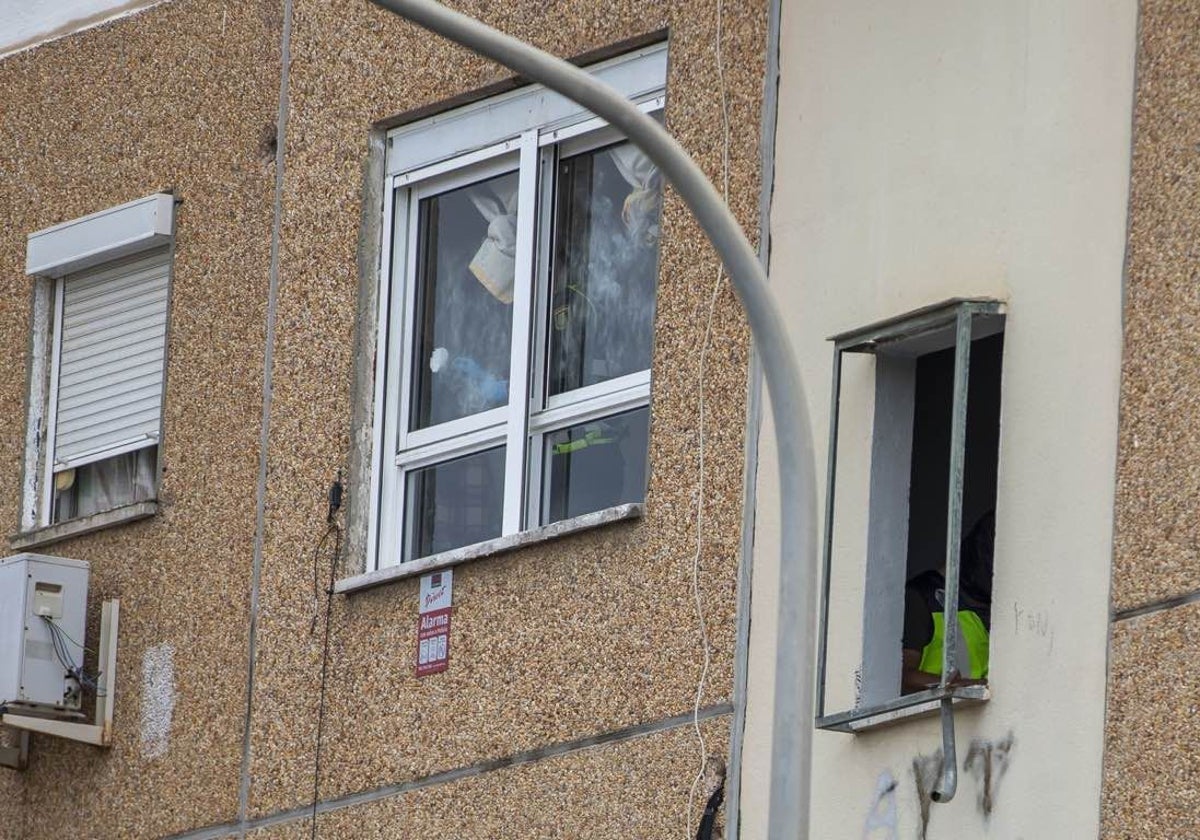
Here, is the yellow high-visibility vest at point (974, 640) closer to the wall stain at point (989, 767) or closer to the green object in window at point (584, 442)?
the wall stain at point (989, 767)

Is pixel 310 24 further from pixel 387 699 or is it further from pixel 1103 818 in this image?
pixel 1103 818

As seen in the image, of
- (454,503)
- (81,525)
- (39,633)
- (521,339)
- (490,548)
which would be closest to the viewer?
(490,548)

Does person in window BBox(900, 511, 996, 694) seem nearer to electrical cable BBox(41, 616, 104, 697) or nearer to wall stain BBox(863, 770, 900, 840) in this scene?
wall stain BBox(863, 770, 900, 840)

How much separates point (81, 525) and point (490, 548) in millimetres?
2838

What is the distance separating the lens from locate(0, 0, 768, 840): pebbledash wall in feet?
33.8

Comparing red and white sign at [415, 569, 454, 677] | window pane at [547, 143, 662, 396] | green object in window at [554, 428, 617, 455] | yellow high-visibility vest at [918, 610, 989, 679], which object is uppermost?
window pane at [547, 143, 662, 396]

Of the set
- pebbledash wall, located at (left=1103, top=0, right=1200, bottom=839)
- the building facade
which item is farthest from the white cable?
pebbledash wall, located at (left=1103, top=0, right=1200, bottom=839)

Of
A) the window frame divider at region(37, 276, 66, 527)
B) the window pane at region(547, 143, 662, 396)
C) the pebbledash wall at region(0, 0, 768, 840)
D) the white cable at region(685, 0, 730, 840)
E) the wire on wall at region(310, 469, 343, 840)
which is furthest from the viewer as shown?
the window frame divider at region(37, 276, 66, 527)

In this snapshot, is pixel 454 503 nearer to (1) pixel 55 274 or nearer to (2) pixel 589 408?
(2) pixel 589 408

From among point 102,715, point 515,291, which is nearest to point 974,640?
point 515,291

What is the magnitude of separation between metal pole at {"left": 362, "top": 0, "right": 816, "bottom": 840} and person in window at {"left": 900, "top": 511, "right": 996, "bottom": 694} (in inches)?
74.3

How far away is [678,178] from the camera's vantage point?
7.27 meters

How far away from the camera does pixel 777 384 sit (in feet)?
24.2

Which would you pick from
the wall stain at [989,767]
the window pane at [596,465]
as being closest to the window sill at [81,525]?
the window pane at [596,465]
